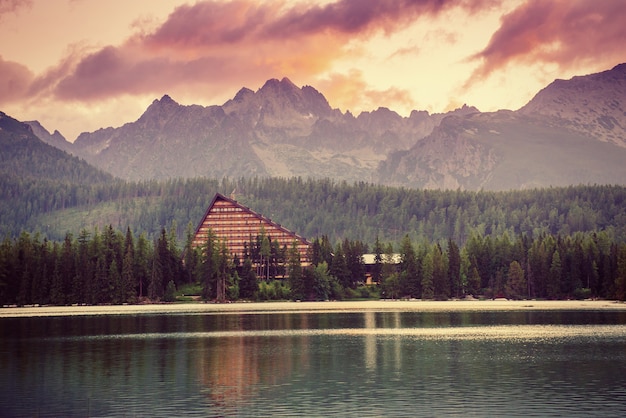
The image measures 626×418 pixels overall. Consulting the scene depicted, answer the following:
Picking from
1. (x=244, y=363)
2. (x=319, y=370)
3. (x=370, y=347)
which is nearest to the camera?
(x=319, y=370)

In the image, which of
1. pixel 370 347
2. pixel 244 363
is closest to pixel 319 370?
pixel 244 363

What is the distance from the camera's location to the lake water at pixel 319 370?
61219mm

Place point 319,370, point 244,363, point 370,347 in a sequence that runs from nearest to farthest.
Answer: point 319,370, point 244,363, point 370,347

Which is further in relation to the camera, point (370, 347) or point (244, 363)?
point (370, 347)

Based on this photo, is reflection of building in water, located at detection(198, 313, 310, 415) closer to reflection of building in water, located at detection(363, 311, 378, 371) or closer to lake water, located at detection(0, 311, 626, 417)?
lake water, located at detection(0, 311, 626, 417)

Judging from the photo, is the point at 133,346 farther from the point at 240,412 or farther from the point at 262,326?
the point at 240,412

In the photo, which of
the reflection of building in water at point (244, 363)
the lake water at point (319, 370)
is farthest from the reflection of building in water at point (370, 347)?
the reflection of building in water at point (244, 363)

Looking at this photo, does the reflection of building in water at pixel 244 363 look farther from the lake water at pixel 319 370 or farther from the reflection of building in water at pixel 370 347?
the reflection of building in water at pixel 370 347

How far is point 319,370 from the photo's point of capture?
3147 inches

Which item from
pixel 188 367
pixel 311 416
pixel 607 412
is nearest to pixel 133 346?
pixel 188 367

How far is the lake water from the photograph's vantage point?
201 ft

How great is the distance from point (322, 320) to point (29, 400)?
90876 millimetres

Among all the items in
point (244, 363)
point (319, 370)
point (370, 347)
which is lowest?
point (319, 370)

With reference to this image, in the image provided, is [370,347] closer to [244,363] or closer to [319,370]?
[244,363]
